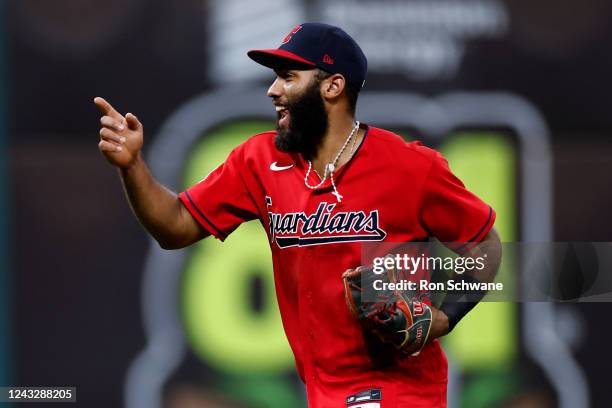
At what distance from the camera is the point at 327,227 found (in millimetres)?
3926

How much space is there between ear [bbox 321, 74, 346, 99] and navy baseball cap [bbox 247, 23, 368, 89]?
0.02 m

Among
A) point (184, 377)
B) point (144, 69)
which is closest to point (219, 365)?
point (184, 377)

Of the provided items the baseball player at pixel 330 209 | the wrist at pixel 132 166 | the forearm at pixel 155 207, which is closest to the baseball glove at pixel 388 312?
the baseball player at pixel 330 209

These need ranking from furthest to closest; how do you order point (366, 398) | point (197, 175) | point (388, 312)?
point (197, 175) → point (366, 398) → point (388, 312)

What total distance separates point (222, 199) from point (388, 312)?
703 mm

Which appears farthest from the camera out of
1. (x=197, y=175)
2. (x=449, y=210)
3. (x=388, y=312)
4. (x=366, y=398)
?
(x=197, y=175)

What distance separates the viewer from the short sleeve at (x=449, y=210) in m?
3.97

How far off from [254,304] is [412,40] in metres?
1.48

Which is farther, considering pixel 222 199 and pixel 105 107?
pixel 222 199

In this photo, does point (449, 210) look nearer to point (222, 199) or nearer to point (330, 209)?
point (330, 209)

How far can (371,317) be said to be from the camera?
148 inches

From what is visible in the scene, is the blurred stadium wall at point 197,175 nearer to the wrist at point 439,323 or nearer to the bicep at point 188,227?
the bicep at point 188,227

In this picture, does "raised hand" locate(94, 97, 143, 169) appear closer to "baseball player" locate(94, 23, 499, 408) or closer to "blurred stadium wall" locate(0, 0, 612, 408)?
"baseball player" locate(94, 23, 499, 408)

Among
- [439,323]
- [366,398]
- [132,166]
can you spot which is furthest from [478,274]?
[132,166]
